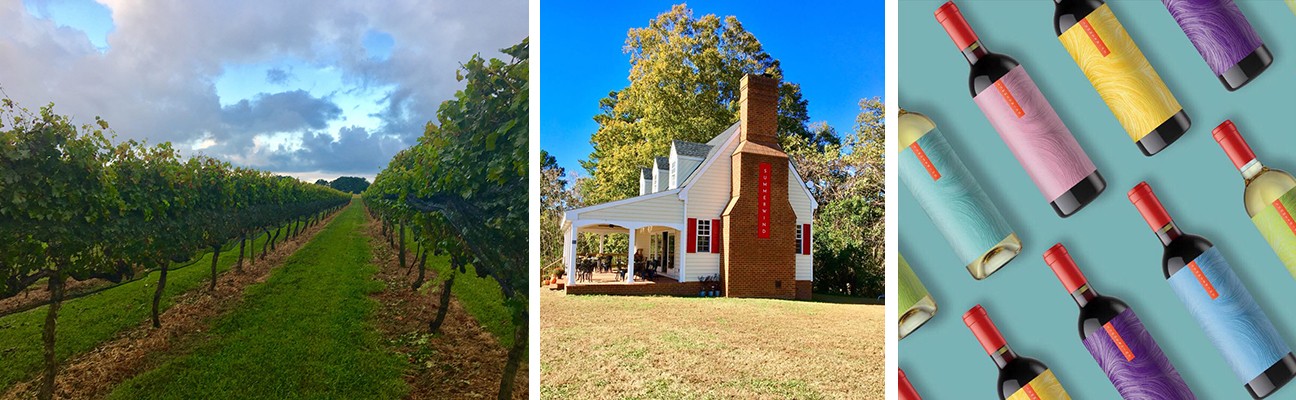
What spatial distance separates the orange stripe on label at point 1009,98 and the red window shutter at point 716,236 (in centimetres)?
540

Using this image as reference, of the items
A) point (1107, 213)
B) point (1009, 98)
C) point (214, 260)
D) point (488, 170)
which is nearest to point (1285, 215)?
point (1107, 213)

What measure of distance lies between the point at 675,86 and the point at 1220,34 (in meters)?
7.77

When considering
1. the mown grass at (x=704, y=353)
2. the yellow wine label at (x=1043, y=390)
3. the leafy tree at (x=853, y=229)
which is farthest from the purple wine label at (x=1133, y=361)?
the leafy tree at (x=853, y=229)

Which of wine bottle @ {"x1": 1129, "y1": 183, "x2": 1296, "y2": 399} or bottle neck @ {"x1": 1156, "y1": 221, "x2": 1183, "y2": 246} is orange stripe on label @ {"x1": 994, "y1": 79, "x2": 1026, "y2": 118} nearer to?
wine bottle @ {"x1": 1129, "y1": 183, "x2": 1296, "y2": 399}

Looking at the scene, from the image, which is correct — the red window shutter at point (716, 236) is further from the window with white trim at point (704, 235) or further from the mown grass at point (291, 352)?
the mown grass at point (291, 352)

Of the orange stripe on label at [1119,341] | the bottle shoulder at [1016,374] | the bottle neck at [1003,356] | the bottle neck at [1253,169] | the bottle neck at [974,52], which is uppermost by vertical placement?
the bottle neck at [974,52]

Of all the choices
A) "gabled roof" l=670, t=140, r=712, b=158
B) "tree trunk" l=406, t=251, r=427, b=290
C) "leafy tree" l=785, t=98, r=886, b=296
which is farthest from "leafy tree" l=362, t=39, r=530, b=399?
"leafy tree" l=785, t=98, r=886, b=296

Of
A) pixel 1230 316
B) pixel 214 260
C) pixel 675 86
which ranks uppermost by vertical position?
pixel 675 86

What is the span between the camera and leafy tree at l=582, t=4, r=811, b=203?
916 cm

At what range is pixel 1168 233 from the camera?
1536 millimetres

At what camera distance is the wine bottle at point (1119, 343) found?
4.93 feet

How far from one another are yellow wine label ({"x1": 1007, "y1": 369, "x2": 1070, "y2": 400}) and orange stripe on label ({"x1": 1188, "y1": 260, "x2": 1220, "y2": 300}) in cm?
43

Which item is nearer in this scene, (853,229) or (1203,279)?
(1203,279)

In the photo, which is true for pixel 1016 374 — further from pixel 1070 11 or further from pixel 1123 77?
pixel 1070 11
